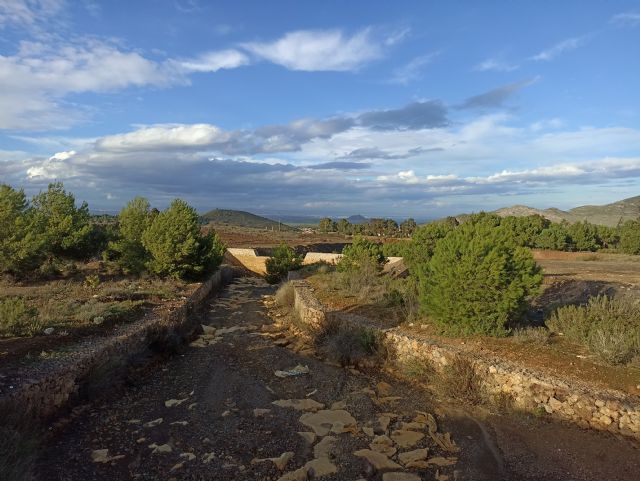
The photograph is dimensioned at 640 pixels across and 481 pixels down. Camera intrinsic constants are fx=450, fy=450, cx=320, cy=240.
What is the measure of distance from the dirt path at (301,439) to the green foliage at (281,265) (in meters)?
17.8

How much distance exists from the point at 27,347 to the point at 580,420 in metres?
9.24

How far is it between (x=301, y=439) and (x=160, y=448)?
200cm

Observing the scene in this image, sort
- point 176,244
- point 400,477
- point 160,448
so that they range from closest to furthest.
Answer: point 400,477, point 160,448, point 176,244

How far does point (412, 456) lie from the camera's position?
6.13m

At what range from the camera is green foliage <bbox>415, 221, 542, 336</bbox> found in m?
9.47

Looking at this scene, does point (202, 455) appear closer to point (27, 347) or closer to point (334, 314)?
point (27, 347)

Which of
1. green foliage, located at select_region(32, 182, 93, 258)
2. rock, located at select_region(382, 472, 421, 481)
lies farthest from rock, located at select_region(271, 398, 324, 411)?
green foliage, located at select_region(32, 182, 93, 258)

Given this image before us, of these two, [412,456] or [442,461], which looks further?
[412,456]

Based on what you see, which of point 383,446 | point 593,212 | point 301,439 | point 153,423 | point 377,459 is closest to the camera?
point 377,459

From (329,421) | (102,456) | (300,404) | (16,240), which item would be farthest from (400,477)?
(16,240)

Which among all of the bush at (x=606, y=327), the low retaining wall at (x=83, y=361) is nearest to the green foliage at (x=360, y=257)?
the low retaining wall at (x=83, y=361)

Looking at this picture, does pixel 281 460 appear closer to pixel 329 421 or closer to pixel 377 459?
pixel 377 459

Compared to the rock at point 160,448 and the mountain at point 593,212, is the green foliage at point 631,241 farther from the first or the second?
the mountain at point 593,212

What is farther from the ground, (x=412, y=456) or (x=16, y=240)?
(x=16, y=240)
